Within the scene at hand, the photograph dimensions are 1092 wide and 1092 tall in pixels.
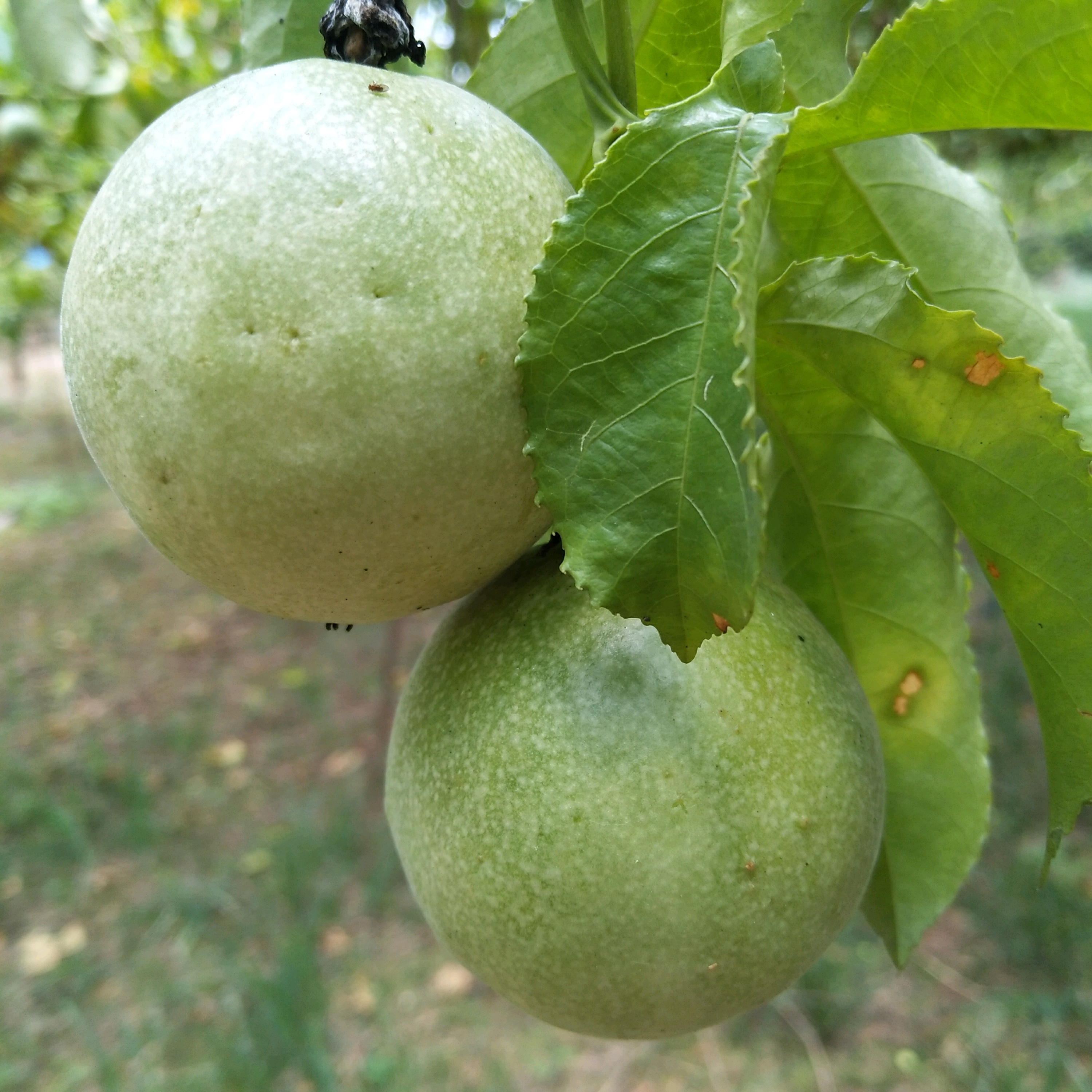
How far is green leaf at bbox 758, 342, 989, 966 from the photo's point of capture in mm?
1027

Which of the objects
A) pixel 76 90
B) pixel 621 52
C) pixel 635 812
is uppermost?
pixel 621 52

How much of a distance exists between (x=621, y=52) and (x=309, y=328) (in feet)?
1.32

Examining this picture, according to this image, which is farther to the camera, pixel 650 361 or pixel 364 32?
pixel 364 32

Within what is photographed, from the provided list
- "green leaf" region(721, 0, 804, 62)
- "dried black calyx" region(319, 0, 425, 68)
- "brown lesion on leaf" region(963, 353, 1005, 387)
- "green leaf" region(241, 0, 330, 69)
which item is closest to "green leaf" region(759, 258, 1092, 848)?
Result: "brown lesion on leaf" region(963, 353, 1005, 387)

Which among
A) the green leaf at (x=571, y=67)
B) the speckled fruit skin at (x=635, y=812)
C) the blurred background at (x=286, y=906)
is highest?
the green leaf at (x=571, y=67)

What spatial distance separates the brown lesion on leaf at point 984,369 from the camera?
0.70 m

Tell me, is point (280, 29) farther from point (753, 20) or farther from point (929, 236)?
point (929, 236)

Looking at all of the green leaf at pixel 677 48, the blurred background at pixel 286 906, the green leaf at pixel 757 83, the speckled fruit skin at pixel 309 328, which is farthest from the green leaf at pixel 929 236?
the blurred background at pixel 286 906

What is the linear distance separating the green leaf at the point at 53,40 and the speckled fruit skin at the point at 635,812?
1.24 metres

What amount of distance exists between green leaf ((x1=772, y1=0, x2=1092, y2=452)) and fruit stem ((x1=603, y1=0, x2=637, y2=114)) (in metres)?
0.18

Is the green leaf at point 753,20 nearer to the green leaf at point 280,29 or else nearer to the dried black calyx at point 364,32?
the dried black calyx at point 364,32

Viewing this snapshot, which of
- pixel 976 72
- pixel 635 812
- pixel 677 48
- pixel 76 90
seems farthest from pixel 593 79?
pixel 76 90

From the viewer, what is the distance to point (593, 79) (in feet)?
2.80

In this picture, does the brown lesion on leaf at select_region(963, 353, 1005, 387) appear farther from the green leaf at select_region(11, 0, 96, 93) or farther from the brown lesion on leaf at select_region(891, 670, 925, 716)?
the green leaf at select_region(11, 0, 96, 93)
